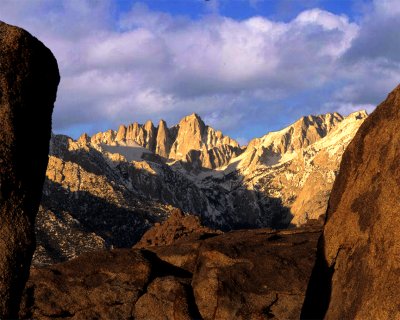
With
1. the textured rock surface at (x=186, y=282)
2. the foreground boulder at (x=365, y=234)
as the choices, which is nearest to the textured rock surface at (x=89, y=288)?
the textured rock surface at (x=186, y=282)

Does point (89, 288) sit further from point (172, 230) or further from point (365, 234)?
point (172, 230)

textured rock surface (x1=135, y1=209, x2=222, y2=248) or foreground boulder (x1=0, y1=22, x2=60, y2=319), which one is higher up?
textured rock surface (x1=135, y1=209, x2=222, y2=248)

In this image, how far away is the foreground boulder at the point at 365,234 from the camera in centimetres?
1342

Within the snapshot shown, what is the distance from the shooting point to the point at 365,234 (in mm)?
14898

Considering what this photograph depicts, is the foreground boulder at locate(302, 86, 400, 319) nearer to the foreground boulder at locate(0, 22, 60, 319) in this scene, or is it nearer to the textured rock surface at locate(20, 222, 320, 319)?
the textured rock surface at locate(20, 222, 320, 319)

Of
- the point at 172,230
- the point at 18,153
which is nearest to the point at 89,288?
the point at 18,153

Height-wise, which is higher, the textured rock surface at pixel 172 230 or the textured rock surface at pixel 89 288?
the textured rock surface at pixel 172 230

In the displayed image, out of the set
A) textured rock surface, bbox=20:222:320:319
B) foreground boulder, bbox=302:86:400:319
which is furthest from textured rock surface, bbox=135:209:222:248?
foreground boulder, bbox=302:86:400:319

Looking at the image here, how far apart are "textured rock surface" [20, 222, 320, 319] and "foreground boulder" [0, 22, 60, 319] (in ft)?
41.4

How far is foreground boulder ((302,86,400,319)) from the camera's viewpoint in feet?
44.0

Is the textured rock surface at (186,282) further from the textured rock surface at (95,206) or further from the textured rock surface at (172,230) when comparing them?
the textured rock surface at (95,206)

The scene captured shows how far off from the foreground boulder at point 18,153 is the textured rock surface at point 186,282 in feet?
41.4

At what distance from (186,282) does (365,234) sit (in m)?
12.1

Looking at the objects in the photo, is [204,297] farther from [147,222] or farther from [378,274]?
[147,222]
